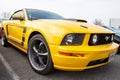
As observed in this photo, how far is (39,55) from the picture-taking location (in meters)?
3.10

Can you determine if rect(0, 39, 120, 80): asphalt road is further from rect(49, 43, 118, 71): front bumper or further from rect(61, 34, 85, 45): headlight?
rect(61, 34, 85, 45): headlight

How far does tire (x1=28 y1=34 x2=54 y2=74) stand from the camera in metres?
2.77

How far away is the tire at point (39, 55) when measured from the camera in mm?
2773

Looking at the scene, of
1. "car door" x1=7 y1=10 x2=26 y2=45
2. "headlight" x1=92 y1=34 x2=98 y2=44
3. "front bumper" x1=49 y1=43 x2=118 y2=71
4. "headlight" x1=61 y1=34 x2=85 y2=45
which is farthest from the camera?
"car door" x1=7 y1=10 x2=26 y2=45

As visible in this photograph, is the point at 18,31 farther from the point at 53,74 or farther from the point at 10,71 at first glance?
the point at 53,74

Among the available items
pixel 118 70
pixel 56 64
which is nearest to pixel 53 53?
pixel 56 64

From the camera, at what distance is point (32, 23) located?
3273 mm

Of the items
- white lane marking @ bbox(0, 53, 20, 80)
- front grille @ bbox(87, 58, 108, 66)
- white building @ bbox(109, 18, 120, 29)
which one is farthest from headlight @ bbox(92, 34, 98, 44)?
white building @ bbox(109, 18, 120, 29)

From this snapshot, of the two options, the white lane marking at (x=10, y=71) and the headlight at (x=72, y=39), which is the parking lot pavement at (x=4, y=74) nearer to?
the white lane marking at (x=10, y=71)

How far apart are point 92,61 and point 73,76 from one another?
21.1 inches

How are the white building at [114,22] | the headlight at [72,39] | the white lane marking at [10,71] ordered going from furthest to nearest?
the white building at [114,22] → the white lane marking at [10,71] → the headlight at [72,39]

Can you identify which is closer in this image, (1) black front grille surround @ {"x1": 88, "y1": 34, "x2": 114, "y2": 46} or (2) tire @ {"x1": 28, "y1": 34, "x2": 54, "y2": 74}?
(1) black front grille surround @ {"x1": 88, "y1": 34, "x2": 114, "y2": 46}

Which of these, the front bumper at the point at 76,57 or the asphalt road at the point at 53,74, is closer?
the front bumper at the point at 76,57

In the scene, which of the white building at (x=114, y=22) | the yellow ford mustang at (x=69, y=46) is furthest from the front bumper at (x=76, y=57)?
the white building at (x=114, y=22)
